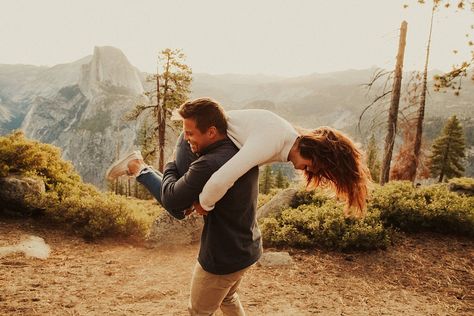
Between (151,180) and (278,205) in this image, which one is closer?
(151,180)

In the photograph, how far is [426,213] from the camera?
852 cm

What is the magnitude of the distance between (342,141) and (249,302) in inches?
151

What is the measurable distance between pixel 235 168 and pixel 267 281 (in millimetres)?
4760

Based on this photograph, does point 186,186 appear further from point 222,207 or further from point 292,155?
point 292,155

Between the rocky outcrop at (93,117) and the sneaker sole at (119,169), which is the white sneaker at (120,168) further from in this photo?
the rocky outcrop at (93,117)

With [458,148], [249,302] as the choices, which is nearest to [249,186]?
[249,302]

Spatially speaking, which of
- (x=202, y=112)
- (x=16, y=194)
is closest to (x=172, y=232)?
(x=16, y=194)

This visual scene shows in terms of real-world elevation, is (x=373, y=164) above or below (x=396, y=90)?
below

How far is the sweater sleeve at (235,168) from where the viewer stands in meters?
2.15

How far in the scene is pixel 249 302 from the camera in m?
5.54

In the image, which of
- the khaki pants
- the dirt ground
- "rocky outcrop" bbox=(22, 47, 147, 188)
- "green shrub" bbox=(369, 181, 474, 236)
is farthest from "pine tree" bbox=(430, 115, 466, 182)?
"rocky outcrop" bbox=(22, 47, 147, 188)

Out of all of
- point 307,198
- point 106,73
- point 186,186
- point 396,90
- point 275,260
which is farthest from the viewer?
point 106,73

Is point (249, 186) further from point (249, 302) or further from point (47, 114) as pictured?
point (47, 114)

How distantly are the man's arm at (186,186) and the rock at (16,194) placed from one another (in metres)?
8.89
